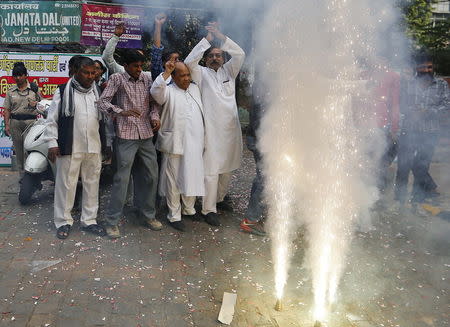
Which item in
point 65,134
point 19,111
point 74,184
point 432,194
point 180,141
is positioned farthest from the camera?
point 19,111

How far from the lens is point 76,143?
4309 mm

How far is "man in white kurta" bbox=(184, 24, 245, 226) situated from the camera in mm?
4828

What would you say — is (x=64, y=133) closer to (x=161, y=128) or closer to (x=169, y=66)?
(x=161, y=128)

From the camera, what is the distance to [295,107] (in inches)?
181

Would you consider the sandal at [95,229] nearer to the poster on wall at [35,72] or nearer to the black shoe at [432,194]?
the poster on wall at [35,72]

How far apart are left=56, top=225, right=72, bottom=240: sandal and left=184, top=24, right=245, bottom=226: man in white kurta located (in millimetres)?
1490

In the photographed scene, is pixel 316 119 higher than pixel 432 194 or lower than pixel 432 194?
higher

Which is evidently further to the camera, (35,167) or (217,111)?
(35,167)

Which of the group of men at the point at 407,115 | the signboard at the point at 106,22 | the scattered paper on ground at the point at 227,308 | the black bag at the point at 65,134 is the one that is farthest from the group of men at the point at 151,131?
the signboard at the point at 106,22

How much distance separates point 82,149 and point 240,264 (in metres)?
1.94

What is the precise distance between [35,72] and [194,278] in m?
5.93

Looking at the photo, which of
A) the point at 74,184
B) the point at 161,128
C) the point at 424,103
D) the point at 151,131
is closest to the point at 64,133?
the point at 74,184

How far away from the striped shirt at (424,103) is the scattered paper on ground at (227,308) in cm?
386

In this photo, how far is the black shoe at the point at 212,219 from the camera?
4.88 m
